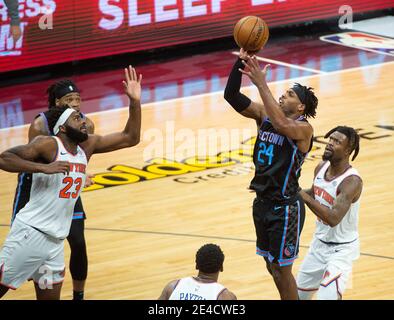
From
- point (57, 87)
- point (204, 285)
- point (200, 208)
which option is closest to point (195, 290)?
point (204, 285)

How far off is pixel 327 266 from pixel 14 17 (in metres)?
9.65

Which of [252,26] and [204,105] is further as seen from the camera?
[204,105]

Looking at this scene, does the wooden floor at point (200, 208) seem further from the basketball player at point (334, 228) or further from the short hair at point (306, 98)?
the short hair at point (306, 98)

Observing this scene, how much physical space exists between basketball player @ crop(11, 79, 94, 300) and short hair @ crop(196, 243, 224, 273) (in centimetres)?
221

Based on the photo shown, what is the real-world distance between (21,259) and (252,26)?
266cm

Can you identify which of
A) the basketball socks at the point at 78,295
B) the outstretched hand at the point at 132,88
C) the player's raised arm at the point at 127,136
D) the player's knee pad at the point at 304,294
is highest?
the outstretched hand at the point at 132,88

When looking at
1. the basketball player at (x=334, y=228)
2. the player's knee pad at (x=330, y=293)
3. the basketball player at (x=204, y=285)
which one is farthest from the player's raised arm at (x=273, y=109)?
the basketball player at (x=204, y=285)

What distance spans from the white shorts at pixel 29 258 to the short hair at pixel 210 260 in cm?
165

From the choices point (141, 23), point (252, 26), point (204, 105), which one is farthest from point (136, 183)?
point (141, 23)

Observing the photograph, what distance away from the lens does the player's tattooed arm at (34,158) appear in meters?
7.71

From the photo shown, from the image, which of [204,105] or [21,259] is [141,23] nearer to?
[204,105]

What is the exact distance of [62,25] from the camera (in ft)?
57.0

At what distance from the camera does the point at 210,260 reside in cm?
680

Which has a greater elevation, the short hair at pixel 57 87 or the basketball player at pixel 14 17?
the short hair at pixel 57 87
